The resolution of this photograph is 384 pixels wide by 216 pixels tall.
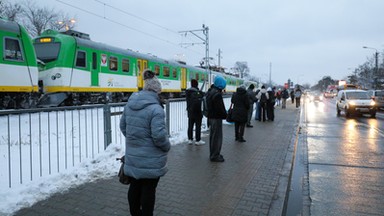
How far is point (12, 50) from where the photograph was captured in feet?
38.0

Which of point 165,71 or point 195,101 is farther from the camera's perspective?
point 165,71

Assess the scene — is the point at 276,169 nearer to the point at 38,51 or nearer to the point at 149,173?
the point at 149,173

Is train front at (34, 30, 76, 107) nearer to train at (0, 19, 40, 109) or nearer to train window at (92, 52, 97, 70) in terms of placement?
train at (0, 19, 40, 109)

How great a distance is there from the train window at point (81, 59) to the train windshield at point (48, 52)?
0.97 meters

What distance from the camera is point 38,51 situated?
14625 millimetres

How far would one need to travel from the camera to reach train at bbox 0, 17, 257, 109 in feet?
39.3

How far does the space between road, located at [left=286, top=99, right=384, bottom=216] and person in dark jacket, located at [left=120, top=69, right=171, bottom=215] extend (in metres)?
2.26

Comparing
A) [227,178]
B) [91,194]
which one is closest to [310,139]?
[227,178]

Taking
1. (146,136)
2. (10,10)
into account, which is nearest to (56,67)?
(146,136)

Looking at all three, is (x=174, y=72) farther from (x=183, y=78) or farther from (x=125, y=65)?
(x=125, y=65)

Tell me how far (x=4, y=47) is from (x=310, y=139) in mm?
11441

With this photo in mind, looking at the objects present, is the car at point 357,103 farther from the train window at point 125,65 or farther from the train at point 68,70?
the train window at point 125,65

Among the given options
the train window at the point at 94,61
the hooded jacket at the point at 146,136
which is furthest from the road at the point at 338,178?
the train window at the point at 94,61

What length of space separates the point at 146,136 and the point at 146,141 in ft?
0.17
